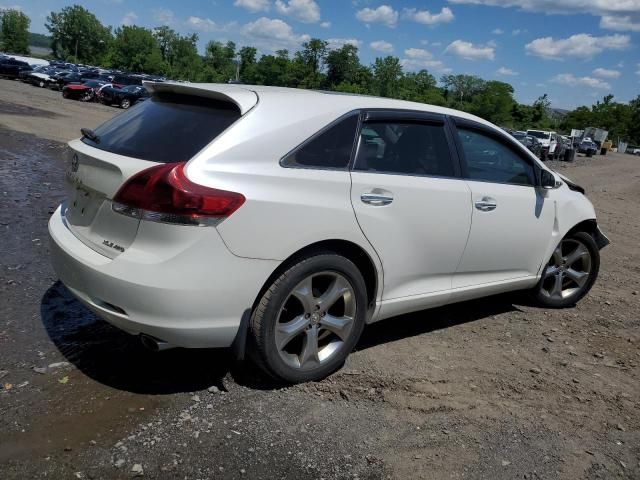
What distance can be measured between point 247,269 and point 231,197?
38 cm

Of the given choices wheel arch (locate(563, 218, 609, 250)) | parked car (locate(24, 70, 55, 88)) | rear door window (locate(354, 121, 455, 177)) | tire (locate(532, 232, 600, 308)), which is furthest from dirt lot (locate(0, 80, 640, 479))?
parked car (locate(24, 70, 55, 88))

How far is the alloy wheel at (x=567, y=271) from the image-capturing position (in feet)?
17.4

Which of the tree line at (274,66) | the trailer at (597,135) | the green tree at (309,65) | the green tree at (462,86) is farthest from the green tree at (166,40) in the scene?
the trailer at (597,135)

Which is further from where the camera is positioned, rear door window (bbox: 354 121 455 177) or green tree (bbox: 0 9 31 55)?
green tree (bbox: 0 9 31 55)

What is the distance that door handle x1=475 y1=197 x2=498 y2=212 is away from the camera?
4.25 metres

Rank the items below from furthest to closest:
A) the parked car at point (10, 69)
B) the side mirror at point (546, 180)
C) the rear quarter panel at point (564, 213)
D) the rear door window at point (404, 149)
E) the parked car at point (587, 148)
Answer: the parked car at point (587, 148) → the parked car at point (10, 69) → the rear quarter panel at point (564, 213) → the side mirror at point (546, 180) → the rear door window at point (404, 149)

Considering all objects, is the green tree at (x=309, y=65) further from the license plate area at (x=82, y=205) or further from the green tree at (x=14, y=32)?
A: the license plate area at (x=82, y=205)

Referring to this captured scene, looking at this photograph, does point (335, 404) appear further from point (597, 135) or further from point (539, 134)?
point (597, 135)

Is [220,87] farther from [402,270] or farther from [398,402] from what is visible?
[398,402]

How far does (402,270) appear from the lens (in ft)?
12.6

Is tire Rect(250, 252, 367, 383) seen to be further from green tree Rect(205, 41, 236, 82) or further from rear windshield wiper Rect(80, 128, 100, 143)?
green tree Rect(205, 41, 236, 82)

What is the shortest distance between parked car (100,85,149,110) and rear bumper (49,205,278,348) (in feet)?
112

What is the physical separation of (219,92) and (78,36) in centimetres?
14528

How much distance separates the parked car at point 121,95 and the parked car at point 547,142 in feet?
80.2
